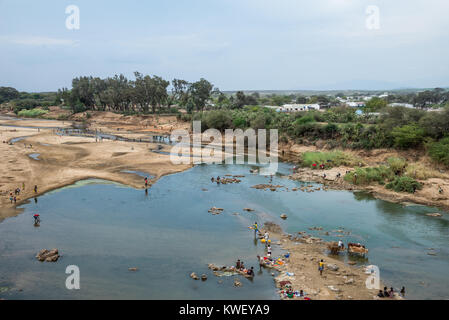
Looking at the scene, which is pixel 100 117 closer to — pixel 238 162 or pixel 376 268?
pixel 238 162

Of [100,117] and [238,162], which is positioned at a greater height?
[100,117]

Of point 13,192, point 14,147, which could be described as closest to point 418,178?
point 13,192

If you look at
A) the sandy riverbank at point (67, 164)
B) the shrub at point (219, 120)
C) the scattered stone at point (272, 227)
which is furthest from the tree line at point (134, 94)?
the scattered stone at point (272, 227)

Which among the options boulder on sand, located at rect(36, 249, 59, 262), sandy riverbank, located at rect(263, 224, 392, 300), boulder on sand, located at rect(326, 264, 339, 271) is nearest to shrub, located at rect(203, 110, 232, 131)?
sandy riverbank, located at rect(263, 224, 392, 300)

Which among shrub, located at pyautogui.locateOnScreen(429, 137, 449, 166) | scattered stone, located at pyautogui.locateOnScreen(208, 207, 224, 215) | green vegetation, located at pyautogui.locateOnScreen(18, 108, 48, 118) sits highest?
green vegetation, located at pyautogui.locateOnScreen(18, 108, 48, 118)

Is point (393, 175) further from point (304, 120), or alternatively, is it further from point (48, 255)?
point (48, 255)

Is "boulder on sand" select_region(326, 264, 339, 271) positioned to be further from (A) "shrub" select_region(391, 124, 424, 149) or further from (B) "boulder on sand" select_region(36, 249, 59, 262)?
(A) "shrub" select_region(391, 124, 424, 149)
